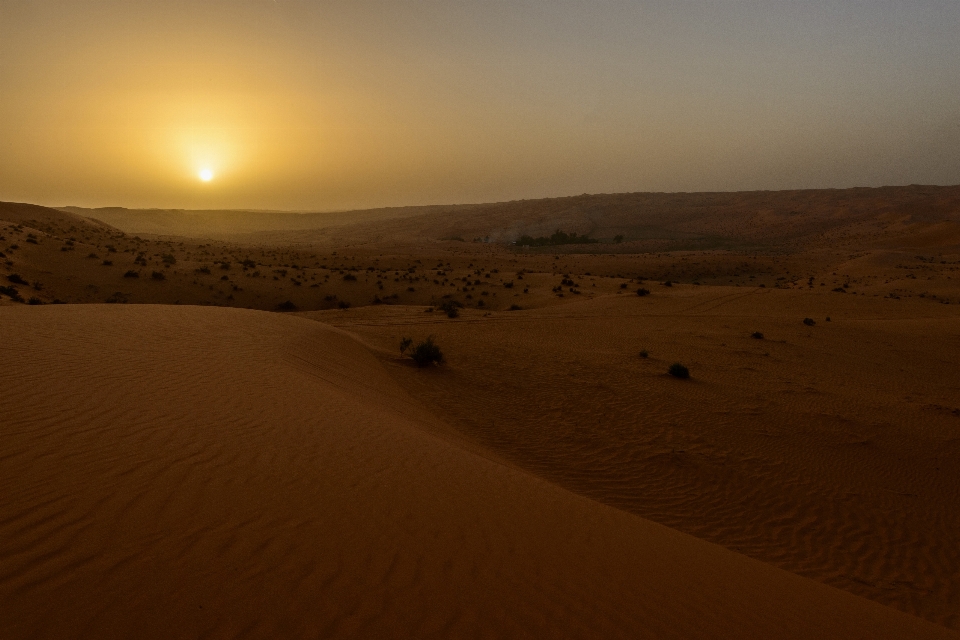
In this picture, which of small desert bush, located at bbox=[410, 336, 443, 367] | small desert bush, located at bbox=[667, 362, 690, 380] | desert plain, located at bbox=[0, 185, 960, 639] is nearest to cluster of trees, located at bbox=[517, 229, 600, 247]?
desert plain, located at bbox=[0, 185, 960, 639]

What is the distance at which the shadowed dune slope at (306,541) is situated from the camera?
9.93ft

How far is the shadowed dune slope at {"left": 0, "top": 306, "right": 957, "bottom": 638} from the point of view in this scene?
9.93 ft

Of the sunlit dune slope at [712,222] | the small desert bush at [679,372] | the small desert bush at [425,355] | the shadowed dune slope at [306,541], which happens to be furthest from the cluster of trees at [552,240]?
the shadowed dune slope at [306,541]

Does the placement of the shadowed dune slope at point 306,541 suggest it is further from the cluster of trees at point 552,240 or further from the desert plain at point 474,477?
the cluster of trees at point 552,240

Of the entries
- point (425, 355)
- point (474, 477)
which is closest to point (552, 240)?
point (425, 355)

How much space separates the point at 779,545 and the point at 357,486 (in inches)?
222

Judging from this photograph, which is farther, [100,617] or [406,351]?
[406,351]

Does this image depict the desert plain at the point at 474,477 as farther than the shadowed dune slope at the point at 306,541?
Yes

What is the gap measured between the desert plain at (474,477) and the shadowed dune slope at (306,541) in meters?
0.02

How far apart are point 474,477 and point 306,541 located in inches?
92.6

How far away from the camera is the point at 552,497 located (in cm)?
573

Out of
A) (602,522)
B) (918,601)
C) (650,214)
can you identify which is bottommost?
(918,601)

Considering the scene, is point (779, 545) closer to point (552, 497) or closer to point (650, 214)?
point (552, 497)

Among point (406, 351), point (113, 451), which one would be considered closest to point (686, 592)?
point (113, 451)
